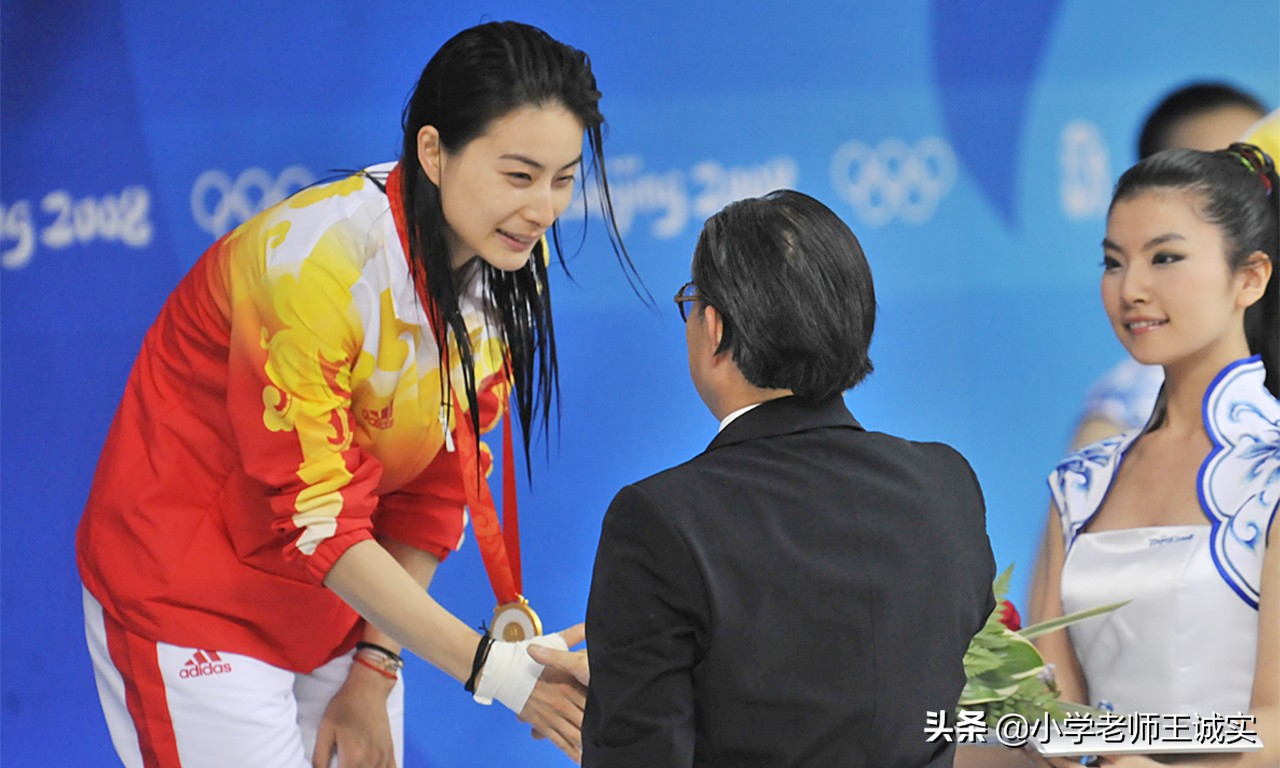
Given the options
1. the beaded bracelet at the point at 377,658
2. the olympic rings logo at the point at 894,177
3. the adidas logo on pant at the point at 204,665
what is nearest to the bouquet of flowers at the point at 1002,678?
the beaded bracelet at the point at 377,658

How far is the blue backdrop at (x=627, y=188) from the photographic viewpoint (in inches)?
92.4

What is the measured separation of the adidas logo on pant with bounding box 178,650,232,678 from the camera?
1.79 metres

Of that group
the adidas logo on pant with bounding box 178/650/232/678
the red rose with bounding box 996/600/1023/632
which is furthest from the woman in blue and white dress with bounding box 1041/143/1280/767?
the adidas logo on pant with bounding box 178/650/232/678

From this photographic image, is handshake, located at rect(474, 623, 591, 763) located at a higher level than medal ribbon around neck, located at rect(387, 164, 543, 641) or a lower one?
lower

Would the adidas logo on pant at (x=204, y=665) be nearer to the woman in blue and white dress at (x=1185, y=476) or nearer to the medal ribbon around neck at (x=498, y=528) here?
the medal ribbon around neck at (x=498, y=528)

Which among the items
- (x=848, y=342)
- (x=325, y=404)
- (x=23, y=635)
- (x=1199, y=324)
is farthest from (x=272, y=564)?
(x=1199, y=324)

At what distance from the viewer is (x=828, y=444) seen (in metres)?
1.25

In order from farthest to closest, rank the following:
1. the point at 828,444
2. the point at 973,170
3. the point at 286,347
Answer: the point at 973,170, the point at 286,347, the point at 828,444

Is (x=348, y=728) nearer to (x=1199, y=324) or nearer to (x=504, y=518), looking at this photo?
(x=504, y=518)

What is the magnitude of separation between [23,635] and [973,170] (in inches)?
80.8

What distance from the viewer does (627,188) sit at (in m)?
2.63

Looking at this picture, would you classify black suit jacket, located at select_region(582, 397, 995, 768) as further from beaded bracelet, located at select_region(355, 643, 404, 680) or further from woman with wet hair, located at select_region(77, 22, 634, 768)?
beaded bracelet, located at select_region(355, 643, 404, 680)

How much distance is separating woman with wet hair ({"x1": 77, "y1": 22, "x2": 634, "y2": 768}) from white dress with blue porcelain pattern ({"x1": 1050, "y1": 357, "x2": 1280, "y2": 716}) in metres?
0.91

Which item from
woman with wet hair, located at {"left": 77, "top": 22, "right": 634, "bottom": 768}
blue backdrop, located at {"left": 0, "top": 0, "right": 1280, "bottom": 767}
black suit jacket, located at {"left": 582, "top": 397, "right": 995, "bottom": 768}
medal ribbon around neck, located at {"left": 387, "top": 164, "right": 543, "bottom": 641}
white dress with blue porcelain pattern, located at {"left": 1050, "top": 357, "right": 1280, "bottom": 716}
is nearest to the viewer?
black suit jacket, located at {"left": 582, "top": 397, "right": 995, "bottom": 768}
